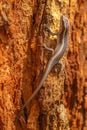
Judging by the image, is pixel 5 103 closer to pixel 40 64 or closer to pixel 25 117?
pixel 25 117

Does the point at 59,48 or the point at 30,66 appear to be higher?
the point at 59,48

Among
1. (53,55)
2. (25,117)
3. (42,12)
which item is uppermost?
(42,12)

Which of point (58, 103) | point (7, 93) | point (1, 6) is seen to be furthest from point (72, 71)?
point (1, 6)

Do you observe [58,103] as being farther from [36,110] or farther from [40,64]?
[40,64]

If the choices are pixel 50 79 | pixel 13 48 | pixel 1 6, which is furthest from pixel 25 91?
pixel 1 6

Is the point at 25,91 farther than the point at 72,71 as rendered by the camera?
No

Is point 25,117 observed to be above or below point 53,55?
below

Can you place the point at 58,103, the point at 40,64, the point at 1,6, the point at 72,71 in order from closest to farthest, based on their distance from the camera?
the point at 1,6 < the point at 40,64 < the point at 58,103 < the point at 72,71

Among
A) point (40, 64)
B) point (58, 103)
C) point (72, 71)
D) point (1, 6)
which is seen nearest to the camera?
point (1, 6)
